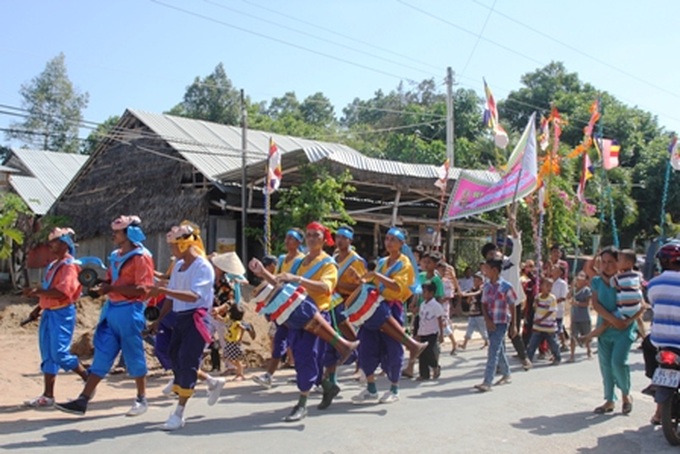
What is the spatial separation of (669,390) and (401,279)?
9.06ft

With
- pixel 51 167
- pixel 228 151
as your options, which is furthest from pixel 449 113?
pixel 51 167

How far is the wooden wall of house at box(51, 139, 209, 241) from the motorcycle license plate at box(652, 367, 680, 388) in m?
13.9

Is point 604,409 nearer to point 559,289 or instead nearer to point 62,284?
point 559,289

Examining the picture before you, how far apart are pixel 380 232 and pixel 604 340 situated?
13.6 meters

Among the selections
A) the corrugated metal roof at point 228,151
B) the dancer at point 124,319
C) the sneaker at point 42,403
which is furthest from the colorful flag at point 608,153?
the sneaker at point 42,403

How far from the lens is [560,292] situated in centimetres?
1152

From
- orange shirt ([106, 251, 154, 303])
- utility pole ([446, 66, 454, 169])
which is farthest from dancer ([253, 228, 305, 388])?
utility pole ([446, 66, 454, 169])

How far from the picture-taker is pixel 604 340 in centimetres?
709

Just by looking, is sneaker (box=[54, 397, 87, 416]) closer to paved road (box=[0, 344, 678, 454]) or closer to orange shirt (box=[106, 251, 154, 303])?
paved road (box=[0, 344, 678, 454])

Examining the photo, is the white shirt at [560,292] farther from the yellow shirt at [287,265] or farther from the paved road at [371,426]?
the yellow shirt at [287,265]

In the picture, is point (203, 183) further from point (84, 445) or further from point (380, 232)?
point (84, 445)

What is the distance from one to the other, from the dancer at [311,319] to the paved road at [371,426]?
1.36ft

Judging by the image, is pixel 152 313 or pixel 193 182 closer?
pixel 152 313

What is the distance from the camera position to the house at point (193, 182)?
1728 cm
